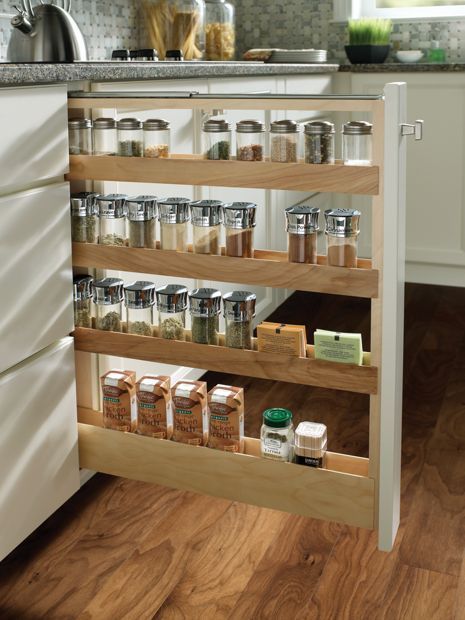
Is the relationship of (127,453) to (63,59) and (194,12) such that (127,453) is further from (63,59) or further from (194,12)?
(194,12)

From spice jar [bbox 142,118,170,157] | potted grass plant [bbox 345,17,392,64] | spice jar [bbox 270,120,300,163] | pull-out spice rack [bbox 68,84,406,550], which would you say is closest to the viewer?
pull-out spice rack [bbox 68,84,406,550]

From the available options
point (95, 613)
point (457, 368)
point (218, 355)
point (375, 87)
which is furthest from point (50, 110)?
point (375, 87)

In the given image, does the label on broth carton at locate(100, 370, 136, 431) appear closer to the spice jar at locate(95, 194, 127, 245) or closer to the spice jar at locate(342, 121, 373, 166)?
the spice jar at locate(95, 194, 127, 245)

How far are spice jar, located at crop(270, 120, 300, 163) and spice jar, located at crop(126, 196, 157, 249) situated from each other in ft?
0.92

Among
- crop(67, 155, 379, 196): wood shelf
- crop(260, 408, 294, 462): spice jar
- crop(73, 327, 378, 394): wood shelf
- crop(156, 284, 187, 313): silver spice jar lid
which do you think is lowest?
crop(260, 408, 294, 462): spice jar

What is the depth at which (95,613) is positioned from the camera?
4.86ft

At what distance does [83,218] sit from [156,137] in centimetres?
22

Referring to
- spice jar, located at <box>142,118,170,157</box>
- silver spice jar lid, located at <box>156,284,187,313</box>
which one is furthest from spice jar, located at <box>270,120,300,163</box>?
silver spice jar lid, located at <box>156,284,187,313</box>

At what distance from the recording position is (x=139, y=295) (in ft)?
5.60

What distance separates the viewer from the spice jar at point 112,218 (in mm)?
1681

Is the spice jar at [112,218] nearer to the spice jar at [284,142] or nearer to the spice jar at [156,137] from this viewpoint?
the spice jar at [156,137]

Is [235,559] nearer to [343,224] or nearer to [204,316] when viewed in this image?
[204,316]

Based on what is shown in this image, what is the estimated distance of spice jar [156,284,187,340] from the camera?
169cm

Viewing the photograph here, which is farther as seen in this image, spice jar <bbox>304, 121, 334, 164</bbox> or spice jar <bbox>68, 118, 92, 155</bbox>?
spice jar <bbox>68, 118, 92, 155</bbox>
